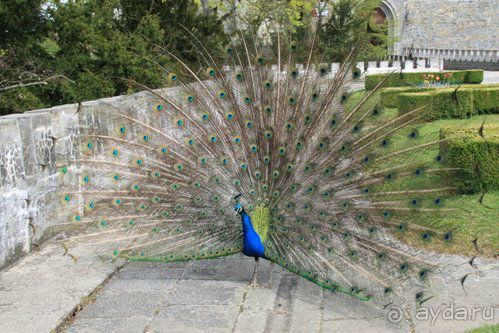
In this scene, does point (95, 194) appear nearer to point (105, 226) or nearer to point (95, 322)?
point (105, 226)

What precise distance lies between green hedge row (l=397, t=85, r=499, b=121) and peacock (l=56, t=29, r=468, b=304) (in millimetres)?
8024

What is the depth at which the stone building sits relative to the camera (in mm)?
44812

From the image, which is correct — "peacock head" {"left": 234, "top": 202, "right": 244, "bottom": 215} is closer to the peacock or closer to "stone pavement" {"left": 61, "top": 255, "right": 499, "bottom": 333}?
the peacock

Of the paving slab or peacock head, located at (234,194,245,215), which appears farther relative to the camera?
peacock head, located at (234,194,245,215)

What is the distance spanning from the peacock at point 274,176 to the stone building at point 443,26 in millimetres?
39356

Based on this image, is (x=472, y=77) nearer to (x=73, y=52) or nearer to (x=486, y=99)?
(x=486, y=99)

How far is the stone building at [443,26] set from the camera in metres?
44.8

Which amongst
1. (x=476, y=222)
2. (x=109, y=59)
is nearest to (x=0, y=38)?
(x=109, y=59)

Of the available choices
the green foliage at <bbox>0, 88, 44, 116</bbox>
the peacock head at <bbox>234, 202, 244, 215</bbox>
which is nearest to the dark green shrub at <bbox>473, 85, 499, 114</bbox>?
the green foliage at <bbox>0, 88, 44, 116</bbox>

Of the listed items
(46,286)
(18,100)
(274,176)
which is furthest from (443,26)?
(46,286)

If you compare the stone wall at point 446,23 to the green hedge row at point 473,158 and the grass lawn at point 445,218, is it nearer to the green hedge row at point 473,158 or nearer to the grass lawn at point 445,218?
the green hedge row at point 473,158

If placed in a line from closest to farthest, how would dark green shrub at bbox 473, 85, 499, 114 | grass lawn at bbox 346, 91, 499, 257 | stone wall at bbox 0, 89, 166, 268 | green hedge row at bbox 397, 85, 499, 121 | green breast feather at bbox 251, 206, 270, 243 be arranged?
grass lawn at bbox 346, 91, 499, 257
green breast feather at bbox 251, 206, 270, 243
stone wall at bbox 0, 89, 166, 268
green hedge row at bbox 397, 85, 499, 121
dark green shrub at bbox 473, 85, 499, 114

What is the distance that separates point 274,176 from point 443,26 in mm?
45010

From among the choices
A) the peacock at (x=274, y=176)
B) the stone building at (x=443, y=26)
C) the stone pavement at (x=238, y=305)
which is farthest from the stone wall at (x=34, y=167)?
the stone building at (x=443, y=26)
